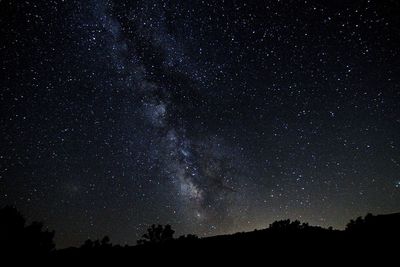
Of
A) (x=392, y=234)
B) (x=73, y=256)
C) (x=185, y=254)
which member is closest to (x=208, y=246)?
(x=185, y=254)

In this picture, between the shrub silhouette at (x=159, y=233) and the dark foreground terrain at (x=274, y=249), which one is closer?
the dark foreground terrain at (x=274, y=249)

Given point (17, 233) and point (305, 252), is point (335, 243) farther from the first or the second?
point (17, 233)

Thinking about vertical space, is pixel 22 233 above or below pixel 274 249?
above

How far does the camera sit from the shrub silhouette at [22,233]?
17.5 metres

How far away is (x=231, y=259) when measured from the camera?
895cm

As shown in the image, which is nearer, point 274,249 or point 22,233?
point 274,249

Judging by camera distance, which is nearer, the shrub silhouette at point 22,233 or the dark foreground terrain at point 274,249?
the dark foreground terrain at point 274,249

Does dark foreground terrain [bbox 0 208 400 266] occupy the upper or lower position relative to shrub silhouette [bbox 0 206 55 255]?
lower

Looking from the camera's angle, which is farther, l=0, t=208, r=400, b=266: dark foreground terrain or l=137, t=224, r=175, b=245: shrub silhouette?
l=137, t=224, r=175, b=245: shrub silhouette

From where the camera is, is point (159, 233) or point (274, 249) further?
point (159, 233)

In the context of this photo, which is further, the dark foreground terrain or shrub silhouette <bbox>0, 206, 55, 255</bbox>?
shrub silhouette <bbox>0, 206, 55, 255</bbox>

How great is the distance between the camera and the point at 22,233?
60.5 feet

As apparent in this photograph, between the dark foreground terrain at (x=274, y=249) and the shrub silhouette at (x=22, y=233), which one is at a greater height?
the shrub silhouette at (x=22, y=233)

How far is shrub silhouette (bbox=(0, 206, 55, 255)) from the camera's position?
1753 centimetres
